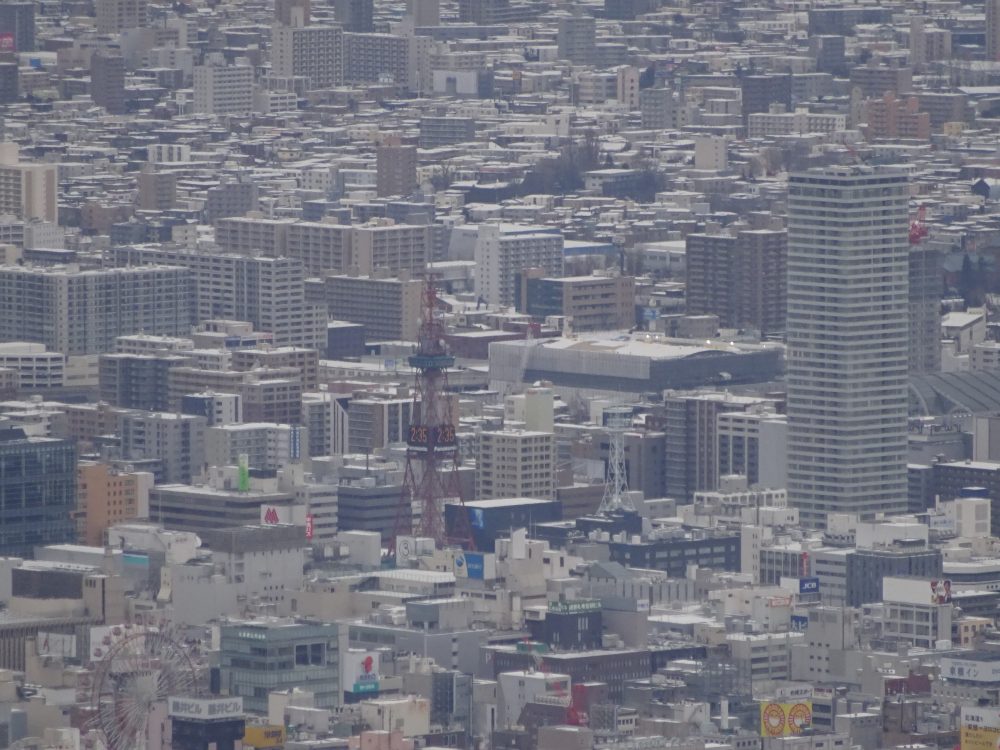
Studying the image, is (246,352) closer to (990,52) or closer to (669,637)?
(669,637)

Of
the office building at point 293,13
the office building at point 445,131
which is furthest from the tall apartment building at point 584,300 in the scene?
the office building at point 293,13

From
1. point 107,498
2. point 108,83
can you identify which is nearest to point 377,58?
point 108,83

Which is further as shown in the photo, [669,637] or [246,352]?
[246,352]

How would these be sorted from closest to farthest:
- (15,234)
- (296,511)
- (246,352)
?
1. (296,511)
2. (246,352)
3. (15,234)

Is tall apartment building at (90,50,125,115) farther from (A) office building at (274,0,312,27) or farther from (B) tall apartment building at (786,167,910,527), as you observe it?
(B) tall apartment building at (786,167,910,527)

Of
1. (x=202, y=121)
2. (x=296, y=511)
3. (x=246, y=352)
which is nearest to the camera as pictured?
(x=296, y=511)

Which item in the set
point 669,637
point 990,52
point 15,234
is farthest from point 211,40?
point 669,637

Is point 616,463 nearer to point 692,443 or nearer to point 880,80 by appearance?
point 692,443
